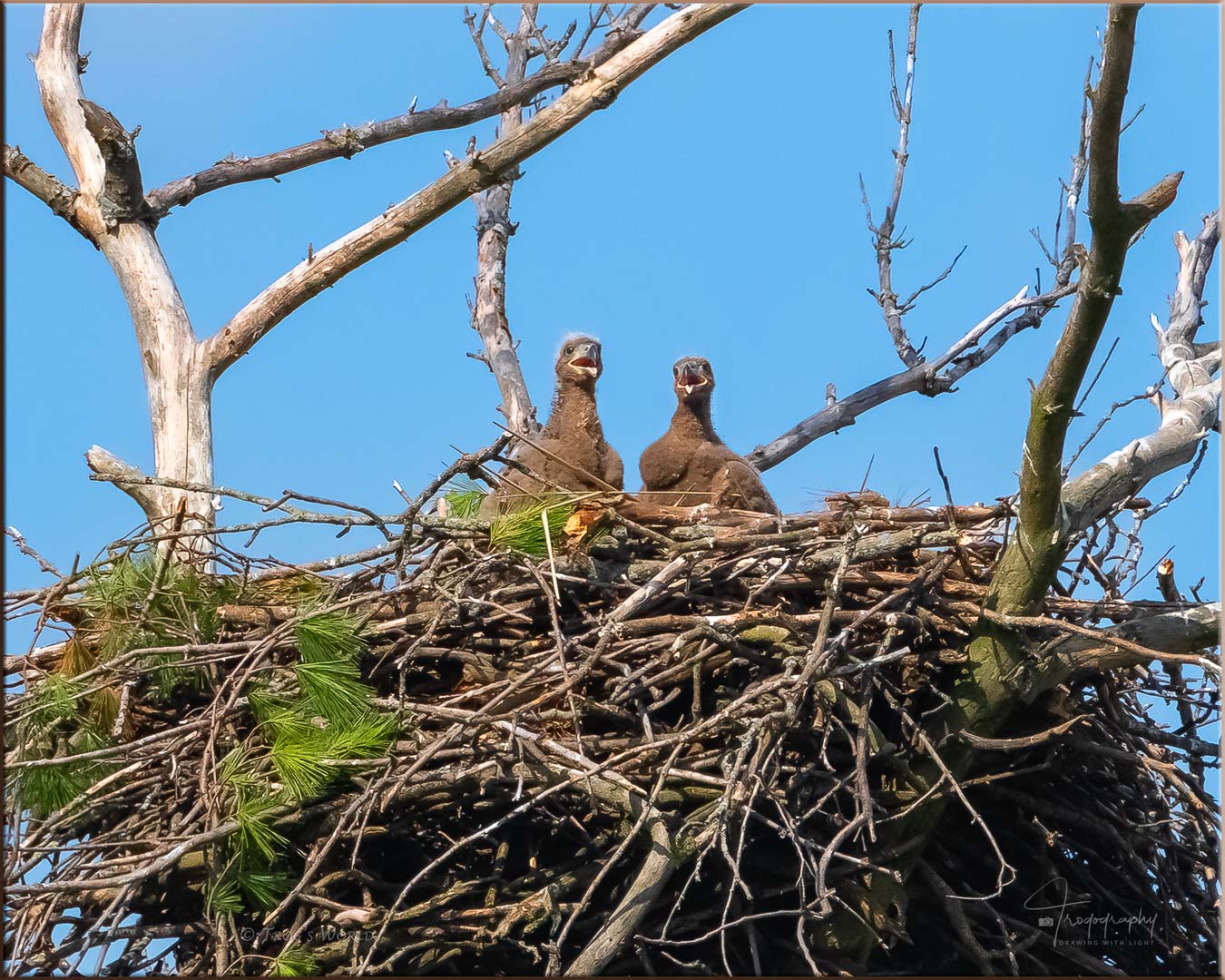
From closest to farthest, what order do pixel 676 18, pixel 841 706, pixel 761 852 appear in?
1. pixel 841 706
2. pixel 761 852
3. pixel 676 18

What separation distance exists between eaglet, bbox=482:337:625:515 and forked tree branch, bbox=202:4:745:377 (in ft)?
3.30

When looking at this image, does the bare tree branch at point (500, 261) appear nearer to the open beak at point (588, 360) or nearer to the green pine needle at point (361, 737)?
the open beak at point (588, 360)

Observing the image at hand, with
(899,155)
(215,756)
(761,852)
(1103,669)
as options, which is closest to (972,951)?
(761,852)

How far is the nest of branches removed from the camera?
15.2 feet

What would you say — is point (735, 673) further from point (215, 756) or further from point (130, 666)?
point (130, 666)

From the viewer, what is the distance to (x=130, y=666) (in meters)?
5.17

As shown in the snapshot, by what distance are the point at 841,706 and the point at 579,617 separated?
1.09 m

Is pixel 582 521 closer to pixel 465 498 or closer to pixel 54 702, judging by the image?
pixel 465 498

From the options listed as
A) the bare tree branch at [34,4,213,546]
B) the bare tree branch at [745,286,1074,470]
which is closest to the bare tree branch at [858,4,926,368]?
the bare tree branch at [745,286,1074,470]

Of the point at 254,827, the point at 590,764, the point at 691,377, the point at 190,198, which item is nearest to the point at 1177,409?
the point at 691,377

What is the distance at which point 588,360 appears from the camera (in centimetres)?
688

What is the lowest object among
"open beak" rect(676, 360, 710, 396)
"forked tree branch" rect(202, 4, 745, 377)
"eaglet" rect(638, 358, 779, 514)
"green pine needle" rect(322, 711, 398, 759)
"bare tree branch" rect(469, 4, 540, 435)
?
"green pine needle" rect(322, 711, 398, 759)

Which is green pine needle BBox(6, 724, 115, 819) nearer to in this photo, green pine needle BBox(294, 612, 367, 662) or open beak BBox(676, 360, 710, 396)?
green pine needle BBox(294, 612, 367, 662)

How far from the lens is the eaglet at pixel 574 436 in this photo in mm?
6320
